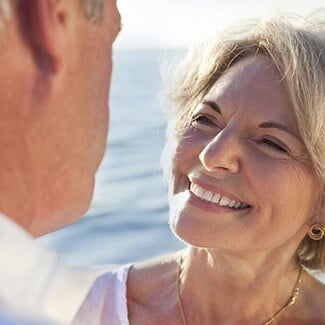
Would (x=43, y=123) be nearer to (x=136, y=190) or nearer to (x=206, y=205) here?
(x=206, y=205)

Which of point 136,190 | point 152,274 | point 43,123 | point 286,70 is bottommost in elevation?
point 136,190

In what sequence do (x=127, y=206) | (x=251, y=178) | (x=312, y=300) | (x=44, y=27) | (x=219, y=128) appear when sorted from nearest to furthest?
(x=44, y=27) < (x=251, y=178) < (x=219, y=128) < (x=312, y=300) < (x=127, y=206)

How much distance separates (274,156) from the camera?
6.76ft

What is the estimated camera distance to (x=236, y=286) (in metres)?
2.22

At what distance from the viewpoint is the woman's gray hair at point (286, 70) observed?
203cm

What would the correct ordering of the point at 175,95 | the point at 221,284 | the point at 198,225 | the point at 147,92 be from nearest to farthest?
the point at 198,225 < the point at 221,284 < the point at 175,95 < the point at 147,92

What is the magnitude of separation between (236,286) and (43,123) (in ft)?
5.03

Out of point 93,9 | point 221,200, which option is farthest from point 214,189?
point 93,9

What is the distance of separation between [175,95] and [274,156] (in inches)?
18.2

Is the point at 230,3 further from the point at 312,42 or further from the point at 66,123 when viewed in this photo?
the point at 66,123

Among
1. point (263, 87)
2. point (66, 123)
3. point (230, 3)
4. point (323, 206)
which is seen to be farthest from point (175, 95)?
point (230, 3)

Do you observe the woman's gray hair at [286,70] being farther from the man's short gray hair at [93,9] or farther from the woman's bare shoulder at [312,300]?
the man's short gray hair at [93,9]

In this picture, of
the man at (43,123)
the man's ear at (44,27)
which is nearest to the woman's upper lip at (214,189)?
the man at (43,123)

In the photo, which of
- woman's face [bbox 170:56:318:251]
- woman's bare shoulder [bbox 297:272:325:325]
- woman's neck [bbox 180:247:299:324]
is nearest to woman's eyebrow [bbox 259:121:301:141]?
woman's face [bbox 170:56:318:251]
